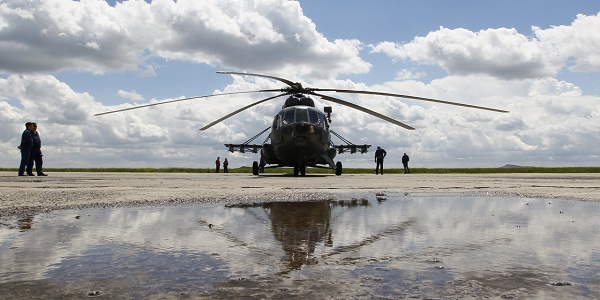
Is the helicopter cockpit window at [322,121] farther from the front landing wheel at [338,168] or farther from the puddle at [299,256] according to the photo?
the puddle at [299,256]

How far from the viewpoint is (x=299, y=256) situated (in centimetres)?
278

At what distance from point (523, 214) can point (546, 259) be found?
8.42ft

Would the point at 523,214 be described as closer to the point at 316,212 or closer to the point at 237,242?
the point at 316,212

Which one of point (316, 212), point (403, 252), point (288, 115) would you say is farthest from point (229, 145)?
point (403, 252)

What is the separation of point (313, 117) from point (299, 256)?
17977 mm

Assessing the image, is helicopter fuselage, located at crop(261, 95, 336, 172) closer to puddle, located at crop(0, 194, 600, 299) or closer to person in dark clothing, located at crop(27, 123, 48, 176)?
person in dark clothing, located at crop(27, 123, 48, 176)

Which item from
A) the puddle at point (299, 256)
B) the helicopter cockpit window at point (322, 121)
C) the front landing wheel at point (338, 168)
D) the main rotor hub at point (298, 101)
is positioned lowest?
the puddle at point (299, 256)

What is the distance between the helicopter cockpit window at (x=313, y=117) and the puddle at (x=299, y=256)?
15643 millimetres

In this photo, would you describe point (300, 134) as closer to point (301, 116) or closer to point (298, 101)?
point (301, 116)

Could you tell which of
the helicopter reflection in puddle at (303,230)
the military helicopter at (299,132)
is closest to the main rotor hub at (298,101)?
the military helicopter at (299,132)

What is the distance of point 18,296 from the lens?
1.94 m

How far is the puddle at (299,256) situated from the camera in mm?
2082

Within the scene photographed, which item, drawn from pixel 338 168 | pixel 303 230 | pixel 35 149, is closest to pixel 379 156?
pixel 338 168

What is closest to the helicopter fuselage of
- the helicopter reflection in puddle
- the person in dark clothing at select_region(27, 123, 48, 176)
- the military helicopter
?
the military helicopter
